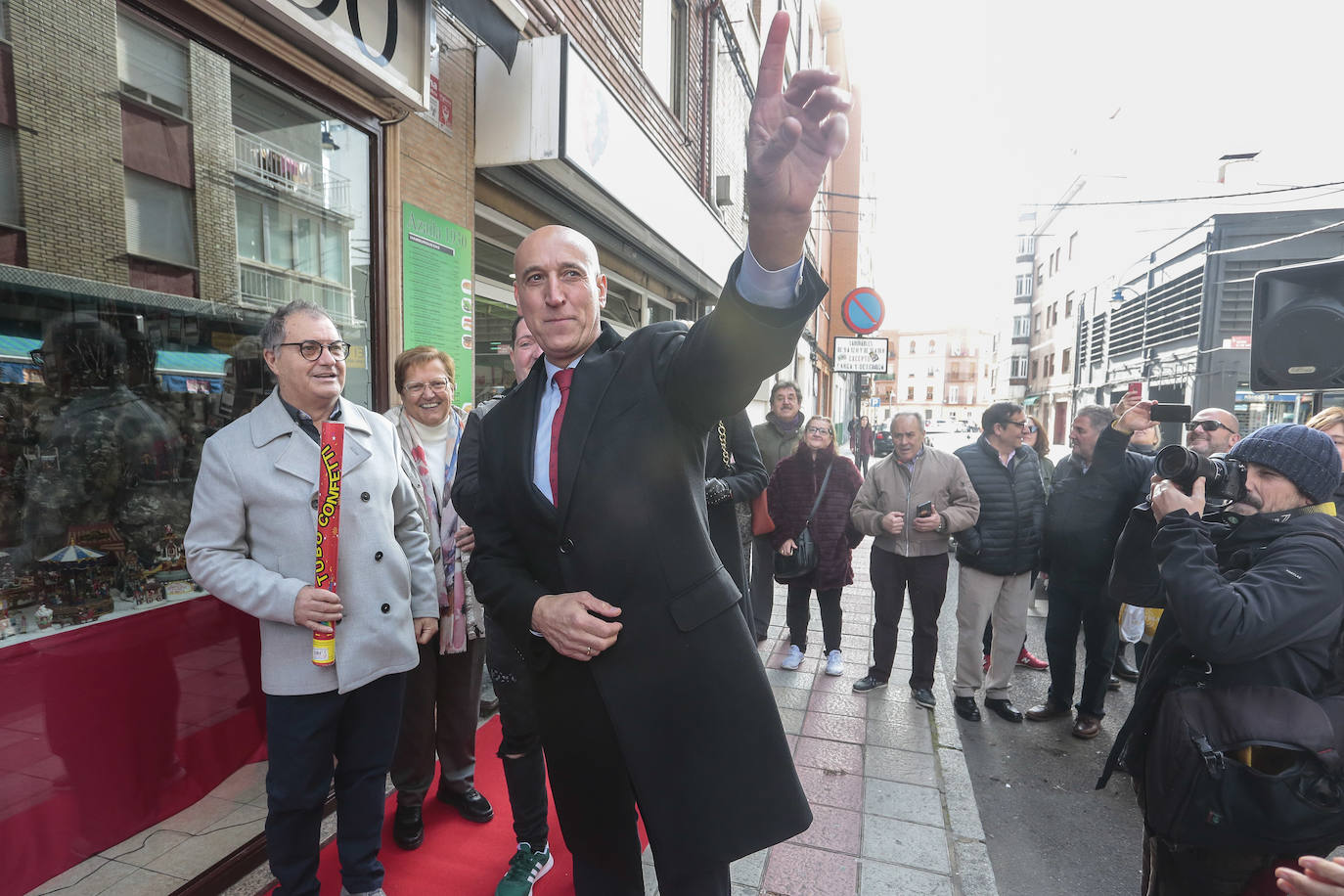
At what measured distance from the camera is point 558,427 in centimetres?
155

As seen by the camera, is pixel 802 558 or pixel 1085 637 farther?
pixel 802 558

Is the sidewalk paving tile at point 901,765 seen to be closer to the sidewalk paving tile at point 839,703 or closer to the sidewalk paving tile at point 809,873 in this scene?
the sidewalk paving tile at point 839,703

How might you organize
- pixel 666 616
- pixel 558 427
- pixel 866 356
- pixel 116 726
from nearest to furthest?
pixel 666 616
pixel 558 427
pixel 116 726
pixel 866 356

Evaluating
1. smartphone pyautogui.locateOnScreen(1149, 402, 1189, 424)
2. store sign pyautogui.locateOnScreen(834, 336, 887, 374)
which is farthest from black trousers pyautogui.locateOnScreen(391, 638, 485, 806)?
store sign pyautogui.locateOnScreen(834, 336, 887, 374)

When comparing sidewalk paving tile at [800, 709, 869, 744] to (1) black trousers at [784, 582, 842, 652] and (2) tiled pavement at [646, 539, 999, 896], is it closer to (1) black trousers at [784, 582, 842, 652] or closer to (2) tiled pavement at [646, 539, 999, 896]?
(2) tiled pavement at [646, 539, 999, 896]

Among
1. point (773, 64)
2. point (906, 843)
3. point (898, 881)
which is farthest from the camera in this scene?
point (906, 843)

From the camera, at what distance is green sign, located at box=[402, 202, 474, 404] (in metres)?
3.94

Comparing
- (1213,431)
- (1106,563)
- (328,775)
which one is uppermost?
(1213,431)

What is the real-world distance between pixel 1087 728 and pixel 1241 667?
2.71 metres

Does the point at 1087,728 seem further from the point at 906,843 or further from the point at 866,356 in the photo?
the point at 866,356

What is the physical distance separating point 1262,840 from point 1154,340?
62.8 feet

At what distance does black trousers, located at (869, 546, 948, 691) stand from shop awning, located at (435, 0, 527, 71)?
12.7ft

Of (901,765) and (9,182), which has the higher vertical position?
(9,182)

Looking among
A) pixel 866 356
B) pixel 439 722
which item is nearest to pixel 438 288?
pixel 439 722
